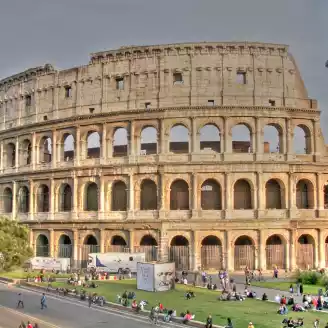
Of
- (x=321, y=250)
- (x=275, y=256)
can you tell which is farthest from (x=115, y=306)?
(x=321, y=250)

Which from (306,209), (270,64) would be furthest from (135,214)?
(270,64)

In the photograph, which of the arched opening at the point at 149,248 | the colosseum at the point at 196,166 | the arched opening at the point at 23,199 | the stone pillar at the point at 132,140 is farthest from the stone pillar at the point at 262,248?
the arched opening at the point at 23,199

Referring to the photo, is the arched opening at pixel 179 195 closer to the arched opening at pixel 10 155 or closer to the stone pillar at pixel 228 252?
the stone pillar at pixel 228 252

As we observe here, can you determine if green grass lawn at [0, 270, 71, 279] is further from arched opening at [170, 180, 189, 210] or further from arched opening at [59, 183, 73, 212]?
arched opening at [170, 180, 189, 210]

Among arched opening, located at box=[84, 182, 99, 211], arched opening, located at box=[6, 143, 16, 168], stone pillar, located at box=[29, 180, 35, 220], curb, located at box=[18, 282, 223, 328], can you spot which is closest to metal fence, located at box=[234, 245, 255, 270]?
arched opening, located at box=[84, 182, 99, 211]

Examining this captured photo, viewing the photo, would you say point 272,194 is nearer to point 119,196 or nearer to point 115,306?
point 119,196

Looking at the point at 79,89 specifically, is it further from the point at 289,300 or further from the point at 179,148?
the point at 289,300

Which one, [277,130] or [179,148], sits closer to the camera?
[277,130]
